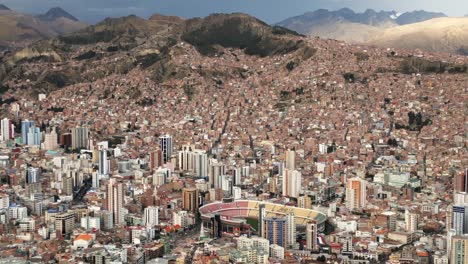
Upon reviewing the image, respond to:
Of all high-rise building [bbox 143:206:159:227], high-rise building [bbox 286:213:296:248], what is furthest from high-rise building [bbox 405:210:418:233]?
high-rise building [bbox 143:206:159:227]

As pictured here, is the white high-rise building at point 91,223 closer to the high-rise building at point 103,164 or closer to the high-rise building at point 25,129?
the high-rise building at point 103,164

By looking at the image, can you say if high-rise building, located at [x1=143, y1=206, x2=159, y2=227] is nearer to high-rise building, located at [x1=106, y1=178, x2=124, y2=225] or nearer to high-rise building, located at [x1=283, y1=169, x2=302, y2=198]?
high-rise building, located at [x1=106, y1=178, x2=124, y2=225]

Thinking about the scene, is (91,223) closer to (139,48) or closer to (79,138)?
(79,138)

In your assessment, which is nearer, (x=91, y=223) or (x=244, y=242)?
(x=244, y=242)

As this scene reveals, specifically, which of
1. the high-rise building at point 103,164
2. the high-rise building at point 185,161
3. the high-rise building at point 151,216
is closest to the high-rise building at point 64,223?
the high-rise building at point 151,216

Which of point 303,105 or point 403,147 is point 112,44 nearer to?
point 303,105

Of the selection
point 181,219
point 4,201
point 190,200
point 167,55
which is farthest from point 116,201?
point 167,55
